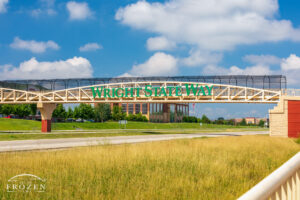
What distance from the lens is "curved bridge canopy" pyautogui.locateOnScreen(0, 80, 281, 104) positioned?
4390cm

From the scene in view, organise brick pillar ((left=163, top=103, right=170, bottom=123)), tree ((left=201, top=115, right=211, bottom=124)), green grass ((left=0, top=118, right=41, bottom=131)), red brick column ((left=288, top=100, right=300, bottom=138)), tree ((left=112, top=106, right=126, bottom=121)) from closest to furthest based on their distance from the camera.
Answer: red brick column ((left=288, top=100, right=300, bottom=138))
green grass ((left=0, top=118, right=41, bottom=131))
tree ((left=112, top=106, right=126, bottom=121))
brick pillar ((left=163, top=103, right=170, bottom=123))
tree ((left=201, top=115, right=211, bottom=124))

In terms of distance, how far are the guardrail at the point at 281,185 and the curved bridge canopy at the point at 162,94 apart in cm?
3994

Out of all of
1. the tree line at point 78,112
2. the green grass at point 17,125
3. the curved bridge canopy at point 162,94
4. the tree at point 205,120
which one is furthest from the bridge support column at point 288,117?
the tree at point 205,120

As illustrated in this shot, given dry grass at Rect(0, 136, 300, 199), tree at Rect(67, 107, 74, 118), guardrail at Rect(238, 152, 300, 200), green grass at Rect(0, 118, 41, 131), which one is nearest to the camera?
guardrail at Rect(238, 152, 300, 200)

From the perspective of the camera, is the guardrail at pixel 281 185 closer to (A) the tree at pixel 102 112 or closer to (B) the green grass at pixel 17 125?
(B) the green grass at pixel 17 125

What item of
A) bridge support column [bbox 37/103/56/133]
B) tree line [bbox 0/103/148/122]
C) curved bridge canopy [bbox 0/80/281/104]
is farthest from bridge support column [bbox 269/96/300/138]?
tree line [bbox 0/103/148/122]

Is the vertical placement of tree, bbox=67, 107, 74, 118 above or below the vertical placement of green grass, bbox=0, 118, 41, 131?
above

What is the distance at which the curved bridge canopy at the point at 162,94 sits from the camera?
1728 inches

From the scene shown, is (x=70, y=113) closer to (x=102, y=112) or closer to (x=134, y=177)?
(x=102, y=112)

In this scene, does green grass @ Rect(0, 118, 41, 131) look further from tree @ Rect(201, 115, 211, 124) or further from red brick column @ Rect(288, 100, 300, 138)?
tree @ Rect(201, 115, 211, 124)

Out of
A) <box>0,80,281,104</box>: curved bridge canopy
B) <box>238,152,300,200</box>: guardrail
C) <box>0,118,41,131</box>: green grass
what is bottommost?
<box>0,118,41,131</box>: green grass

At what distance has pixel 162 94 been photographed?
47.5m

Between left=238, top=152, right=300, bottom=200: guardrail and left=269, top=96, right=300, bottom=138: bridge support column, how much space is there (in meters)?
35.6

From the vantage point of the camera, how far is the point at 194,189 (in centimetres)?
795
